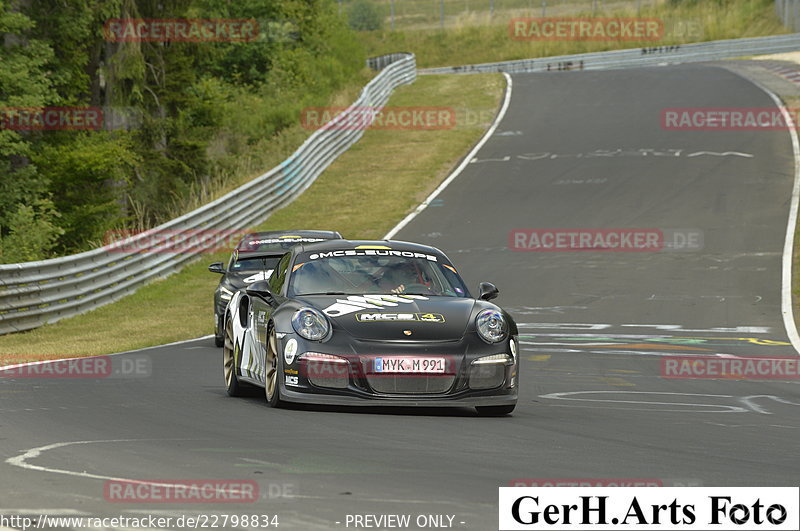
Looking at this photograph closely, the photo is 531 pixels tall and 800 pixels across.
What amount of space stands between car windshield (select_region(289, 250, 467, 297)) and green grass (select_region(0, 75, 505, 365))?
5.86m

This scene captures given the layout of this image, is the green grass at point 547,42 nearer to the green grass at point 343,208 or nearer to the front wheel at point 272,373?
the green grass at point 343,208

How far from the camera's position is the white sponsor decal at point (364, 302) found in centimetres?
921

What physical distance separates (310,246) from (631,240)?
1725 cm

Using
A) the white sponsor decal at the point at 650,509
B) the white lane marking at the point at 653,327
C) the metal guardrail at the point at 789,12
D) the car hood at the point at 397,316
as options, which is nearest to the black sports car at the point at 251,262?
the white lane marking at the point at 653,327

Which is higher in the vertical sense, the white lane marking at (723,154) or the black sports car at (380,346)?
the white lane marking at (723,154)

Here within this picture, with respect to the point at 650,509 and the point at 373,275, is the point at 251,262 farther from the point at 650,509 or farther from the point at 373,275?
the point at 650,509

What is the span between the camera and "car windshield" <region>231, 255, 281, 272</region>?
17156 millimetres

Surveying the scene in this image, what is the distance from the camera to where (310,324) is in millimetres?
9016

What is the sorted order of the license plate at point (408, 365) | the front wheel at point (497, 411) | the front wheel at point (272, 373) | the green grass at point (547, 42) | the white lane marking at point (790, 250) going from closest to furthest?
the license plate at point (408, 365), the front wheel at point (272, 373), the front wheel at point (497, 411), the white lane marking at point (790, 250), the green grass at point (547, 42)

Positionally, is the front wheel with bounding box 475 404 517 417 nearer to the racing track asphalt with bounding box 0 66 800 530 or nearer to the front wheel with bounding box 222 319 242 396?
the racing track asphalt with bounding box 0 66 800 530

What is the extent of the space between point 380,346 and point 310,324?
0.57 metres

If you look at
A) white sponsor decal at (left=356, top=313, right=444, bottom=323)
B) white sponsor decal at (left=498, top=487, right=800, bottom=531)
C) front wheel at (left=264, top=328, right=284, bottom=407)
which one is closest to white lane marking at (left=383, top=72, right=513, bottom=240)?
front wheel at (left=264, top=328, right=284, bottom=407)

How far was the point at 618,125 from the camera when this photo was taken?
133 ft

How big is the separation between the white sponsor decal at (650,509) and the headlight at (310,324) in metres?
3.48
